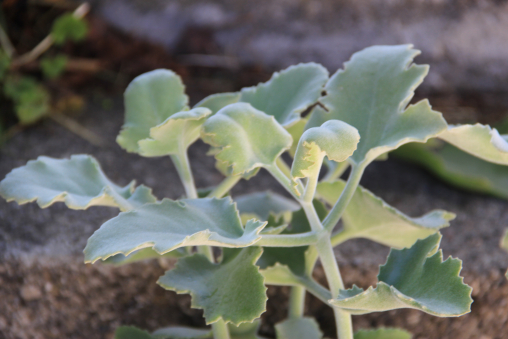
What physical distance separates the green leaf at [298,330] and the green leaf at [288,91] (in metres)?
0.24

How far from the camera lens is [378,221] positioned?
21.2 inches

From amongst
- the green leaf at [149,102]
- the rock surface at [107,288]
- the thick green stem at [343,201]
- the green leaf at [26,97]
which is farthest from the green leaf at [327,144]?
the green leaf at [26,97]

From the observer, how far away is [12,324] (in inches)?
27.8

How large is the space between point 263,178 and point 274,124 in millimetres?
589

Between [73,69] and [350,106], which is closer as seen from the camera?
[350,106]

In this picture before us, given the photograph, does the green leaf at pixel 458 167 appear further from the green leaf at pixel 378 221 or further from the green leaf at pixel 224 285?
the green leaf at pixel 224 285

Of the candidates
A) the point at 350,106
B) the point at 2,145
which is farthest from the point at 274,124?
the point at 2,145

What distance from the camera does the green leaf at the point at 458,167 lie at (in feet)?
3.27

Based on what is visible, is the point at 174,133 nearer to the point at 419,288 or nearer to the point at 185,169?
the point at 185,169

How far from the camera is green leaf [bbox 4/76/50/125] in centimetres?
106

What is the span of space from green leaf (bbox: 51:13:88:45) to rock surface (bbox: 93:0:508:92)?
0.24 m

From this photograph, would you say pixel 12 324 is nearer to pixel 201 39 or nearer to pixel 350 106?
pixel 350 106

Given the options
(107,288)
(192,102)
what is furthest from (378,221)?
(192,102)

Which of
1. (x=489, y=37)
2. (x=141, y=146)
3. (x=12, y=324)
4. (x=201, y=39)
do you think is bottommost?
(x=12, y=324)
